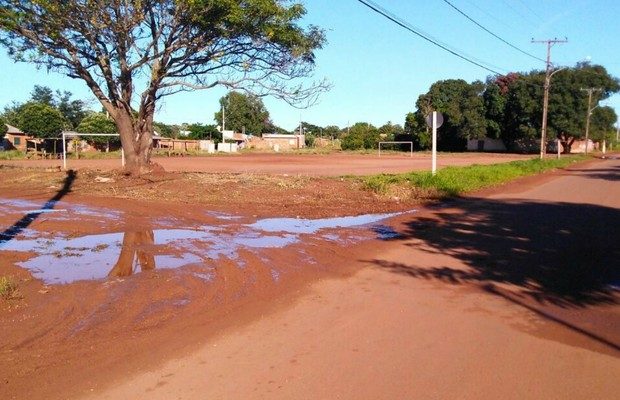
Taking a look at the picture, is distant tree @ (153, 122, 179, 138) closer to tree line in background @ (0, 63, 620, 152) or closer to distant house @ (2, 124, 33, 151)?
tree line in background @ (0, 63, 620, 152)

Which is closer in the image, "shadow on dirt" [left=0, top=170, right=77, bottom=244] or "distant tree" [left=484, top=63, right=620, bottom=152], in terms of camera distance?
"shadow on dirt" [left=0, top=170, right=77, bottom=244]

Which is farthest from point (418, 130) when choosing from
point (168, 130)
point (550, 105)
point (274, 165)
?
point (274, 165)

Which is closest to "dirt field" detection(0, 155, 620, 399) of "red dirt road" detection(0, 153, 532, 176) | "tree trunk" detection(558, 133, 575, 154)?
"red dirt road" detection(0, 153, 532, 176)

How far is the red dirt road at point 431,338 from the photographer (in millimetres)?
4648

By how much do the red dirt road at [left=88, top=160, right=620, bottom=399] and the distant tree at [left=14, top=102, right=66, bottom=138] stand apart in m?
63.9

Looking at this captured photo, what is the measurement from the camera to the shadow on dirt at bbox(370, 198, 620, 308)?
8195mm

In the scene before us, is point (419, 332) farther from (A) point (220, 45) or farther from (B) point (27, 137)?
(B) point (27, 137)

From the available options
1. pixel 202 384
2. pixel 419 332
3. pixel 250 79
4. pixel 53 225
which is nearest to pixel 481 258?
pixel 419 332

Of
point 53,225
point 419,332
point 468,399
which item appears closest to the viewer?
point 468,399

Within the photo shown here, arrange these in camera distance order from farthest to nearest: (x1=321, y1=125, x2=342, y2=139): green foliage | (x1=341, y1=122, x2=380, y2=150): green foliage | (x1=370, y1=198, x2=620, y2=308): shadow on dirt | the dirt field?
(x1=321, y1=125, x2=342, y2=139): green foliage
(x1=341, y1=122, x2=380, y2=150): green foliage
(x1=370, y1=198, x2=620, y2=308): shadow on dirt
the dirt field

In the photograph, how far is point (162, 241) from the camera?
11.1m

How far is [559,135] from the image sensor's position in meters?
81.5

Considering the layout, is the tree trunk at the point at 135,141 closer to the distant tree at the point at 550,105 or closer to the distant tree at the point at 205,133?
the distant tree at the point at 550,105

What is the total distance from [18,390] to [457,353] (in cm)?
370
